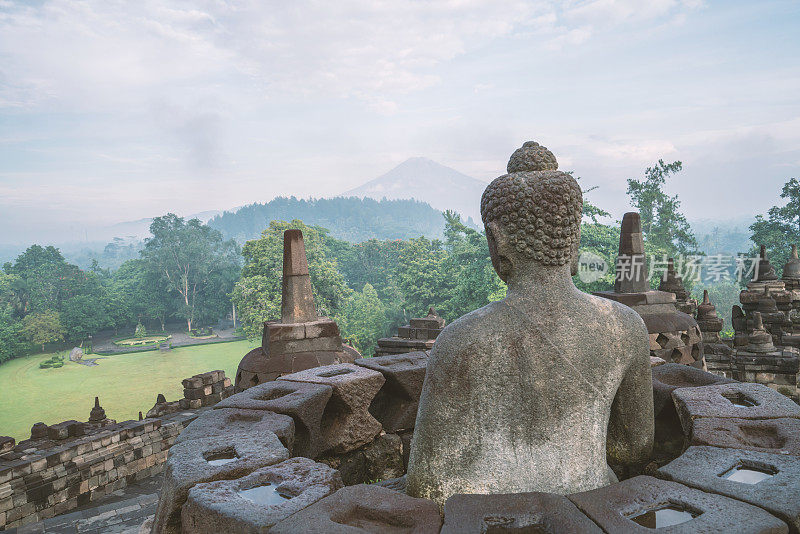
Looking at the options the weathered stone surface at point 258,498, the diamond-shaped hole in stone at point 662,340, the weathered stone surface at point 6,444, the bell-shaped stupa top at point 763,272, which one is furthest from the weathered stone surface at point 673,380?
the bell-shaped stupa top at point 763,272

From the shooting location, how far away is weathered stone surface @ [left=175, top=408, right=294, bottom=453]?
2545 millimetres

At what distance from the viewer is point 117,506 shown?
7.51 m

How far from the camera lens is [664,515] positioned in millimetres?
1670

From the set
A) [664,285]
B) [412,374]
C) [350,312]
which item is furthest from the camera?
[350,312]

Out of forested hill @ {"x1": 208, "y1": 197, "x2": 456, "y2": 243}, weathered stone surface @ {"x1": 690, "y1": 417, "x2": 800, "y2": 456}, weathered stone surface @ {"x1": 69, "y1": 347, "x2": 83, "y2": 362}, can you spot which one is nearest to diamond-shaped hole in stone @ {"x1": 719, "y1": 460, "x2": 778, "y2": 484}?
weathered stone surface @ {"x1": 690, "y1": 417, "x2": 800, "y2": 456}

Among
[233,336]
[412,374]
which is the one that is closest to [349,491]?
[412,374]

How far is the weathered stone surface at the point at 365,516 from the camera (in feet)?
5.22

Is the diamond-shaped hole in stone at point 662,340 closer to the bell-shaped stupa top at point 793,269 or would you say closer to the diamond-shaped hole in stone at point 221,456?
the diamond-shaped hole in stone at point 221,456

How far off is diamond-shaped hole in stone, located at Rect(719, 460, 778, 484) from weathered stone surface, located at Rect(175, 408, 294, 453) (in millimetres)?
1963

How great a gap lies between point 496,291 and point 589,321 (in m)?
21.8

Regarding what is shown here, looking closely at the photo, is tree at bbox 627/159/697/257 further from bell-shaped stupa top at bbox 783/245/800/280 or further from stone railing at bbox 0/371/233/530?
stone railing at bbox 0/371/233/530

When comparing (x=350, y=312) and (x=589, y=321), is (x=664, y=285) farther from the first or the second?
(x=350, y=312)

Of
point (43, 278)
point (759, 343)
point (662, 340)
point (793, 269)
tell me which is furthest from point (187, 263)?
point (662, 340)

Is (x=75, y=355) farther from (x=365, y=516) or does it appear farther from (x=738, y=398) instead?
(x=738, y=398)
